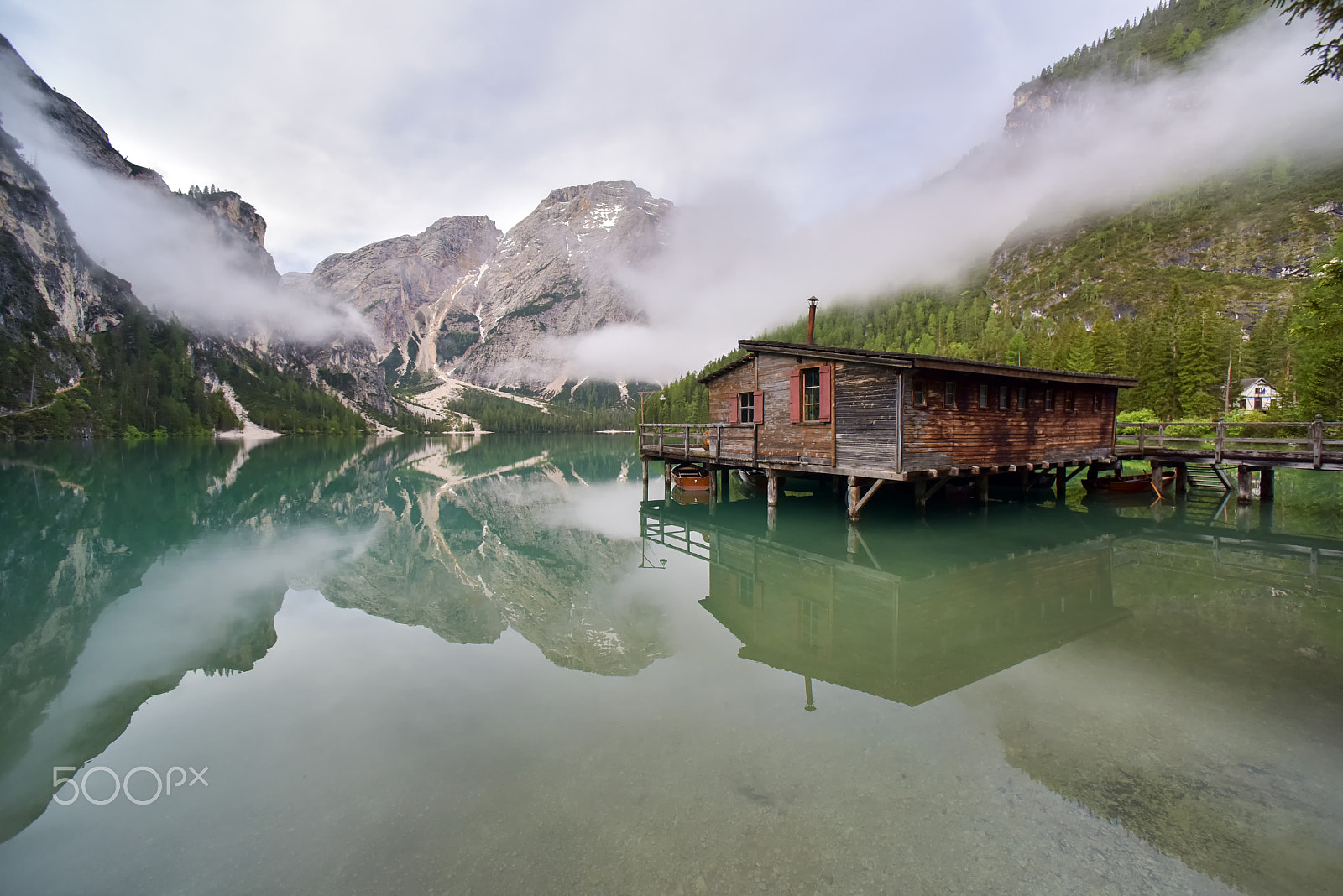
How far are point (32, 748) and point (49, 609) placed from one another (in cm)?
834

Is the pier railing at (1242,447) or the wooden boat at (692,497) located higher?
the pier railing at (1242,447)

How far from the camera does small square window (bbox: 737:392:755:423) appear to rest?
26797mm

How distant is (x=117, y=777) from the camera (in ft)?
23.2

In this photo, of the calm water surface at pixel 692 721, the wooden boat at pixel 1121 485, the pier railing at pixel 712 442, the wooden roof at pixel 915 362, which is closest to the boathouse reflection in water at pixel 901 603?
the calm water surface at pixel 692 721

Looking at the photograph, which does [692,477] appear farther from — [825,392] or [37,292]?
[37,292]

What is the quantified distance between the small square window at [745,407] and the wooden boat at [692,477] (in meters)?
4.97

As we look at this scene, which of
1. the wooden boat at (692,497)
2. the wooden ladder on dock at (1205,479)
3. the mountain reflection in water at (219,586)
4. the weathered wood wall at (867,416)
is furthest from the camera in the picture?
the wooden ladder on dock at (1205,479)

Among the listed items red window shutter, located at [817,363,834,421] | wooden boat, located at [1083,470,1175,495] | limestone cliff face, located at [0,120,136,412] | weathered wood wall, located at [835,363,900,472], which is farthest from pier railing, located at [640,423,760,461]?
limestone cliff face, located at [0,120,136,412]

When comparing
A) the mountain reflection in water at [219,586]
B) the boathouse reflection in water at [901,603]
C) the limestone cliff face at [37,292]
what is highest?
the limestone cliff face at [37,292]

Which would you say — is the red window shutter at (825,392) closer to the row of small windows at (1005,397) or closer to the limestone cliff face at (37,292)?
the row of small windows at (1005,397)

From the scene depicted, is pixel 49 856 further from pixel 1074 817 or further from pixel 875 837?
pixel 1074 817

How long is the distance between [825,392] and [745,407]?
220 inches

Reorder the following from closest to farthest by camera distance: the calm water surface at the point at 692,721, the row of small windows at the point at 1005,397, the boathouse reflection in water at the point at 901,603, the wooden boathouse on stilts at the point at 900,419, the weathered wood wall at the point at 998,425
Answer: the calm water surface at the point at 692,721
the boathouse reflection in water at the point at 901,603
the wooden boathouse on stilts at the point at 900,419
the weathered wood wall at the point at 998,425
the row of small windows at the point at 1005,397

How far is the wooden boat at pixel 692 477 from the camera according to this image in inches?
1260
